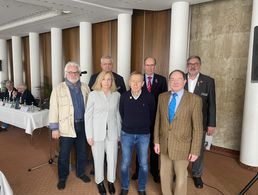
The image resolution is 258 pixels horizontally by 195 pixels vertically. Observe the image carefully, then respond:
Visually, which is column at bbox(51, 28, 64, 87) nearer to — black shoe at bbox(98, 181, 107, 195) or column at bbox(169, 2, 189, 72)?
column at bbox(169, 2, 189, 72)

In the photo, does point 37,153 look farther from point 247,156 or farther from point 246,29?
Answer: point 246,29

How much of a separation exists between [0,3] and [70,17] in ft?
4.44

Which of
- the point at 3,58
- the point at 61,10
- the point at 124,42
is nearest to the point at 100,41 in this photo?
the point at 124,42

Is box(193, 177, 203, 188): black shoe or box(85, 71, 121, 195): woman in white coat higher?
box(85, 71, 121, 195): woman in white coat

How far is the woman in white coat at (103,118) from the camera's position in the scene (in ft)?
7.97

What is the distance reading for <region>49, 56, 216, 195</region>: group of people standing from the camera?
2117mm

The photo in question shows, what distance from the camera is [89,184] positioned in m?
2.87

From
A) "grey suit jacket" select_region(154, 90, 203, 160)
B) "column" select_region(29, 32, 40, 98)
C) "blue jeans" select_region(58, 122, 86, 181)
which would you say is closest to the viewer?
"grey suit jacket" select_region(154, 90, 203, 160)

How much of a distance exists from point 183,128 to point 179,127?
0.12 ft

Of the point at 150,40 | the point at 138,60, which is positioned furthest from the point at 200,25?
the point at 138,60

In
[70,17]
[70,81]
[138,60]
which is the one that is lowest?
[70,81]

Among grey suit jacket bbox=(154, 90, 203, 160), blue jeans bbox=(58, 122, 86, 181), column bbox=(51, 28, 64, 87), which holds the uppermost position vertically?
column bbox=(51, 28, 64, 87)

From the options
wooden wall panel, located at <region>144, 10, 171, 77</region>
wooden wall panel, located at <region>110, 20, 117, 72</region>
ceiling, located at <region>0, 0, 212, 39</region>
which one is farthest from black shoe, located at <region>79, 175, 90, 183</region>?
wooden wall panel, located at <region>110, 20, 117, 72</region>

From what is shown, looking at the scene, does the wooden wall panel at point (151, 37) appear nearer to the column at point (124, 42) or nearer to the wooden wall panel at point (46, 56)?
the column at point (124, 42)
